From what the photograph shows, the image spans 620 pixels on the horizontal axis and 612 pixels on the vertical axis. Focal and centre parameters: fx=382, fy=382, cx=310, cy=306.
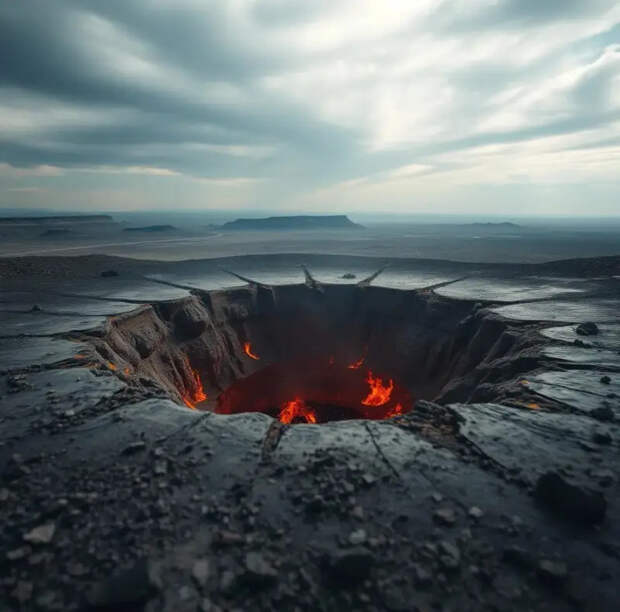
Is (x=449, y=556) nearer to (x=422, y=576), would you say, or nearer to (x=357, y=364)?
(x=422, y=576)

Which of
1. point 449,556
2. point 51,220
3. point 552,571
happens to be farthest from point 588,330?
point 51,220

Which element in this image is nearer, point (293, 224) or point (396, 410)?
point (396, 410)

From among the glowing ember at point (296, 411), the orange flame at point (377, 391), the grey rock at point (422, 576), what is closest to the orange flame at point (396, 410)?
the orange flame at point (377, 391)

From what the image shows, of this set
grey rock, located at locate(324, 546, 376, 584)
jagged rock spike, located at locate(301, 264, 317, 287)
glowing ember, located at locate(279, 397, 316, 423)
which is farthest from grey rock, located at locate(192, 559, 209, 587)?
jagged rock spike, located at locate(301, 264, 317, 287)

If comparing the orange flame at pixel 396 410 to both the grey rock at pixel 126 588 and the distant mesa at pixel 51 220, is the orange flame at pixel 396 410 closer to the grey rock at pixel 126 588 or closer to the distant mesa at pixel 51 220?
the grey rock at pixel 126 588

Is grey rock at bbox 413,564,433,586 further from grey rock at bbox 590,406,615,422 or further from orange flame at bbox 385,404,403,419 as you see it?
orange flame at bbox 385,404,403,419

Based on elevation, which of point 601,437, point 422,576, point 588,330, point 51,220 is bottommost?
point 422,576
